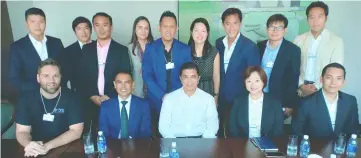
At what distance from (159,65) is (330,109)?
4.85 ft

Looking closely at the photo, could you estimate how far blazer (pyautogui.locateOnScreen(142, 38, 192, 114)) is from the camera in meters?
2.93

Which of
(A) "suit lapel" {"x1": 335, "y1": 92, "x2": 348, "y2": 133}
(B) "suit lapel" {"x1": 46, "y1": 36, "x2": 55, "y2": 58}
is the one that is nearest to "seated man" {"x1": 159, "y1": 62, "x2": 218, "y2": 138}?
(A) "suit lapel" {"x1": 335, "y1": 92, "x2": 348, "y2": 133}

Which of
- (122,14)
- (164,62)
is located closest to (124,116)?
(164,62)

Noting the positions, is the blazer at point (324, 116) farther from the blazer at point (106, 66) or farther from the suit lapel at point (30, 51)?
the suit lapel at point (30, 51)

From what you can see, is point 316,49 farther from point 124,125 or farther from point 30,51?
point 30,51

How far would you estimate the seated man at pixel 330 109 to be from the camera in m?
2.40

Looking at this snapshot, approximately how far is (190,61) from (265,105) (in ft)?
2.59

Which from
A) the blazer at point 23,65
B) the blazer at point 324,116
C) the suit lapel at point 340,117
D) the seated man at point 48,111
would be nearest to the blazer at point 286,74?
the blazer at point 324,116

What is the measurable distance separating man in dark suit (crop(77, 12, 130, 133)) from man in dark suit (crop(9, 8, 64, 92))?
396 millimetres

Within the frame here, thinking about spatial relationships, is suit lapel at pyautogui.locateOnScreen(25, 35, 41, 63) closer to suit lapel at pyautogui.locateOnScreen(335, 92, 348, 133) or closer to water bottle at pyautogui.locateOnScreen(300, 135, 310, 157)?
water bottle at pyautogui.locateOnScreen(300, 135, 310, 157)

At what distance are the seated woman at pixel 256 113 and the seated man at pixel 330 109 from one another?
0.20 metres

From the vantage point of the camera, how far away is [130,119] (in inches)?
103

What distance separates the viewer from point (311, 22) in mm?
3064

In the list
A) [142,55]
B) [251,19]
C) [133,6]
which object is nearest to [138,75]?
[142,55]
